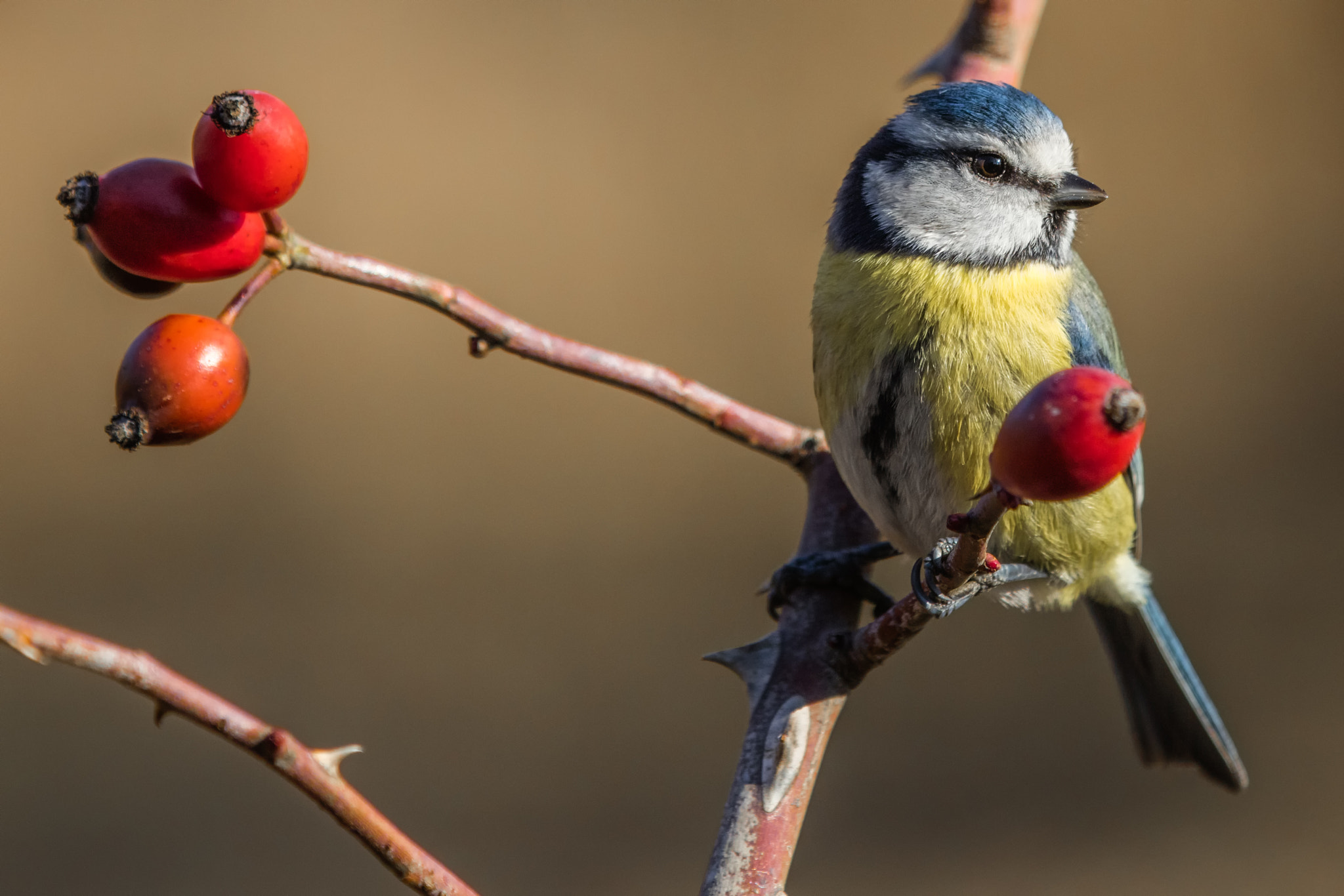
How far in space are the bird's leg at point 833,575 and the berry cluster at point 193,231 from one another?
80cm

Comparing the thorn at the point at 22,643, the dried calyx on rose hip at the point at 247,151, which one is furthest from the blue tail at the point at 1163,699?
the thorn at the point at 22,643

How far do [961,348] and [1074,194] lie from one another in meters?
0.31

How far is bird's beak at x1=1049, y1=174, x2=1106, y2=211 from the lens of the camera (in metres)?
1.71

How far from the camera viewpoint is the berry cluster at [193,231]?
1089 mm

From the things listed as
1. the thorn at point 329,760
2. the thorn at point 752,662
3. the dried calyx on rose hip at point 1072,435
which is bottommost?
the thorn at point 329,760

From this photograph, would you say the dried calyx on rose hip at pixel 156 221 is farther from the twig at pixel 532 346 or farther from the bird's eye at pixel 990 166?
the bird's eye at pixel 990 166

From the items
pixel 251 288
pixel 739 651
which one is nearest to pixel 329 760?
pixel 251 288

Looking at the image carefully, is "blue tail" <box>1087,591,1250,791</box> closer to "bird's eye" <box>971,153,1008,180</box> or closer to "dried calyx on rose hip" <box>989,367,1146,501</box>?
"bird's eye" <box>971,153,1008,180</box>

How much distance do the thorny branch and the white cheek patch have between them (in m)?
0.24

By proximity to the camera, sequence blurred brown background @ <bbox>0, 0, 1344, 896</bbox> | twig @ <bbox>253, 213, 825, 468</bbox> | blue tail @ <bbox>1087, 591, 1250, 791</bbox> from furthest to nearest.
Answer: blurred brown background @ <bbox>0, 0, 1344, 896</bbox> → blue tail @ <bbox>1087, 591, 1250, 791</bbox> → twig @ <bbox>253, 213, 825, 468</bbox>

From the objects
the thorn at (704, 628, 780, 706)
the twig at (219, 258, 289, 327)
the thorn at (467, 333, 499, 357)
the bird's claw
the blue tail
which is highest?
the blue tail

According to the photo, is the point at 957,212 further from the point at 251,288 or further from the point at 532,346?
the point at 251,288

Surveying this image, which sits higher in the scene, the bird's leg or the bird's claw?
the bird's leg

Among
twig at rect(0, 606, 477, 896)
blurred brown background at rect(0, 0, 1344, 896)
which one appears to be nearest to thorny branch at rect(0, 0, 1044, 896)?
twig at rect(0, 606, 477, 896)
